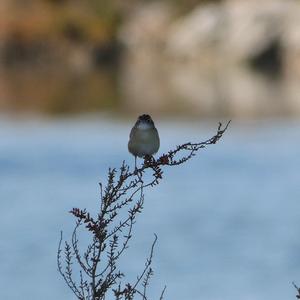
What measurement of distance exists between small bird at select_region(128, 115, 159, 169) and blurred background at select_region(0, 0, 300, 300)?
18.1 feet

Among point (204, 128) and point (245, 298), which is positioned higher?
point (204, 128)

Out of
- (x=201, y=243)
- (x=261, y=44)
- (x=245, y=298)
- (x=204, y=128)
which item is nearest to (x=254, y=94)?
(x=204, y=128)

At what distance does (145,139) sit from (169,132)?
56.4 ft

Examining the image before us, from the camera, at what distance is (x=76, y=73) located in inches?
1567

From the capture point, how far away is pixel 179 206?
50.8ft

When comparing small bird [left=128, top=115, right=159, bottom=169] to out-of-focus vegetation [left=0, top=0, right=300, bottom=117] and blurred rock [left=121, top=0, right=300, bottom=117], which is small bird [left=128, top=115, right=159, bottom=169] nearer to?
out-of-focus vegetation [left=0, top=0, right=300, bottom=117]

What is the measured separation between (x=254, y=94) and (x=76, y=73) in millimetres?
11159

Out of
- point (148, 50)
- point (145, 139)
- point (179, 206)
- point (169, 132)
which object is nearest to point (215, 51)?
point (148, 50)

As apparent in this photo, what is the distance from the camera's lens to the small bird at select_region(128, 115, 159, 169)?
15.2 feet

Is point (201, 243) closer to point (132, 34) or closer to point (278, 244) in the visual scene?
point (278, 244)

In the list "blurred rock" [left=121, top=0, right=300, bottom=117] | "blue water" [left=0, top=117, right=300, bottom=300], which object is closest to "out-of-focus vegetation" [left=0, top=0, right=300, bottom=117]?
"blurred rock" [left=121, top=0, right=300, bottom=117]

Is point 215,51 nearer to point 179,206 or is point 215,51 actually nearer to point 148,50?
point 148,50

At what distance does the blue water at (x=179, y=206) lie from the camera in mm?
11047

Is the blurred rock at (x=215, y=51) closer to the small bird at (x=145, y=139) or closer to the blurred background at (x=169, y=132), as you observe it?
the blurred background at (x=169, y=132)
